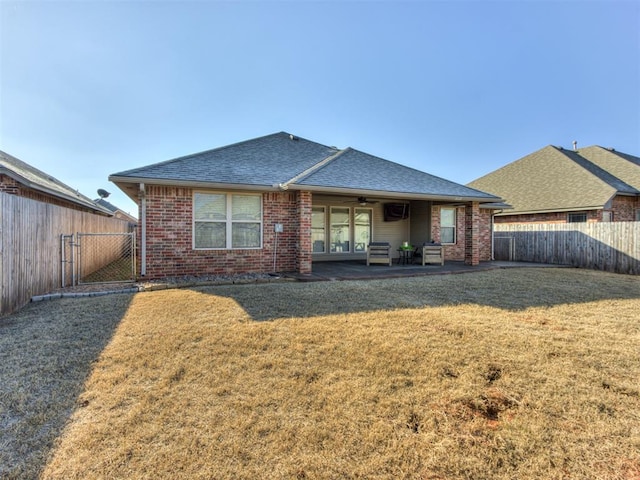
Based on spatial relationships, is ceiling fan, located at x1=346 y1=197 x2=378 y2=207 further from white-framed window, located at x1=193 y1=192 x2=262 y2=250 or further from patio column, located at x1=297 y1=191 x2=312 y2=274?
white-framed window, located at x1=193 y1=192 x2=262 y2=250

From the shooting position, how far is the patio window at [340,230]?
1366 cm

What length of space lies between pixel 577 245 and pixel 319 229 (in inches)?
439

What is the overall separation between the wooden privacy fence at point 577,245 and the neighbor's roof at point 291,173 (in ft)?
16.4

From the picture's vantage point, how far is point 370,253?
1180 cm

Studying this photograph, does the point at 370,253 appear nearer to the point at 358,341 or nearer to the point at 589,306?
the point at 589,306

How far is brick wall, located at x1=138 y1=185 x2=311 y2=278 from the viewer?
8500mm

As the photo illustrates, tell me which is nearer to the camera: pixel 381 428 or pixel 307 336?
pixel 381 428

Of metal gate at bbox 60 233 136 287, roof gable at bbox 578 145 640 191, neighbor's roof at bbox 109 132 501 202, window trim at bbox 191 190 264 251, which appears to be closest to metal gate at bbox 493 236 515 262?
neighbor's roof at bbox 109 132 501 202

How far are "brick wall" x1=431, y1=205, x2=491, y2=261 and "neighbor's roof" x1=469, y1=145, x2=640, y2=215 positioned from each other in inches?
202

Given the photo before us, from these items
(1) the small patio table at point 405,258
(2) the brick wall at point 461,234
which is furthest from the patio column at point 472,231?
(1) the small patio table at point 405,258

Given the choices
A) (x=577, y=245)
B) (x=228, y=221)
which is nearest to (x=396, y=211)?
(x=228, y=221)

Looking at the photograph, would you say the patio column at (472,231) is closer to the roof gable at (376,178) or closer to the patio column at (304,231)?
the roof gable at (376,178)

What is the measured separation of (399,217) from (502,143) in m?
14.4

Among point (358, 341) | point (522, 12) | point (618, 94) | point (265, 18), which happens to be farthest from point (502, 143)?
point (358, 341)
